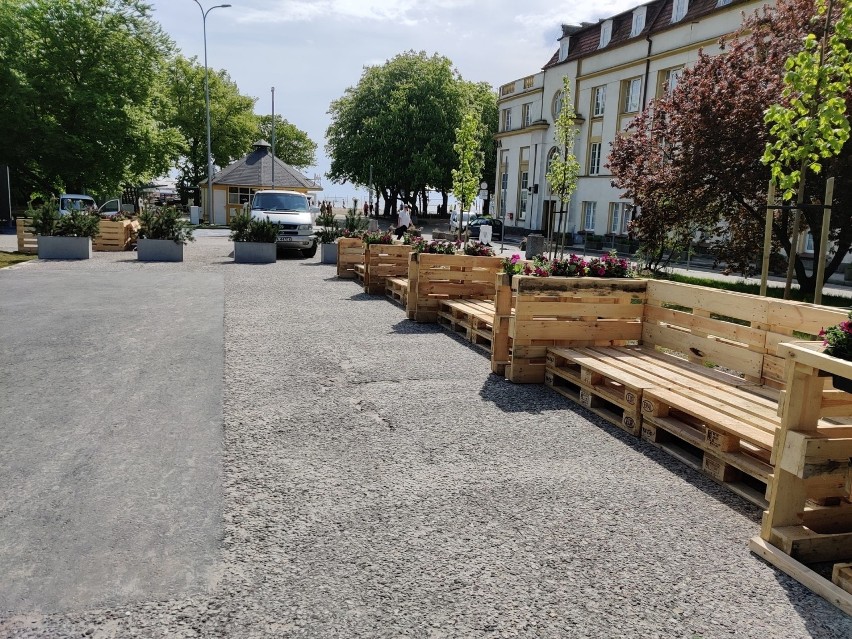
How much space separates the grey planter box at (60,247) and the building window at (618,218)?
3082cm

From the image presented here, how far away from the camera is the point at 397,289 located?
43.5 ft

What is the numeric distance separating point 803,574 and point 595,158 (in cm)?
4360

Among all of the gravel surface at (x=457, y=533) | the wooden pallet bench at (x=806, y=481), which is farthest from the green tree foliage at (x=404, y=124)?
the wooden pallet bench at (x=806, y=481)

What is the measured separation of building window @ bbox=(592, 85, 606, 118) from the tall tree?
2639 centimetres

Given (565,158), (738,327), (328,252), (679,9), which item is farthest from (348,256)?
(679,9)

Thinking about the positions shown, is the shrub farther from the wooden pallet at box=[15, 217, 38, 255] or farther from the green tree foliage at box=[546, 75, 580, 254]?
the green tree foliage at box=[546, 75, 580, 254]

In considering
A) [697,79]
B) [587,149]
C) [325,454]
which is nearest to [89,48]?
[587,149]

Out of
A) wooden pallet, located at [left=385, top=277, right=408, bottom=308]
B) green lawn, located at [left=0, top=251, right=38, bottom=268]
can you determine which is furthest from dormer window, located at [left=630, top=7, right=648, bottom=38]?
green lawn, located at [left=0, top=251, right=38, bottom=268]

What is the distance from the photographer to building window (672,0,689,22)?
3656 cm

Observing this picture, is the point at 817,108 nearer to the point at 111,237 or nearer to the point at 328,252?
the point at 328,252

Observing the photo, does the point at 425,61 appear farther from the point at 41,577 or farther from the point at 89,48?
the point at 41,577

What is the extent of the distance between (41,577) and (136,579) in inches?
17.9

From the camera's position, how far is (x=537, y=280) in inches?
279

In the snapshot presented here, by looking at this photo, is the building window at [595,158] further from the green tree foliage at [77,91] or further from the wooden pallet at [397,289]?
the wooden pallet at [397,289]
